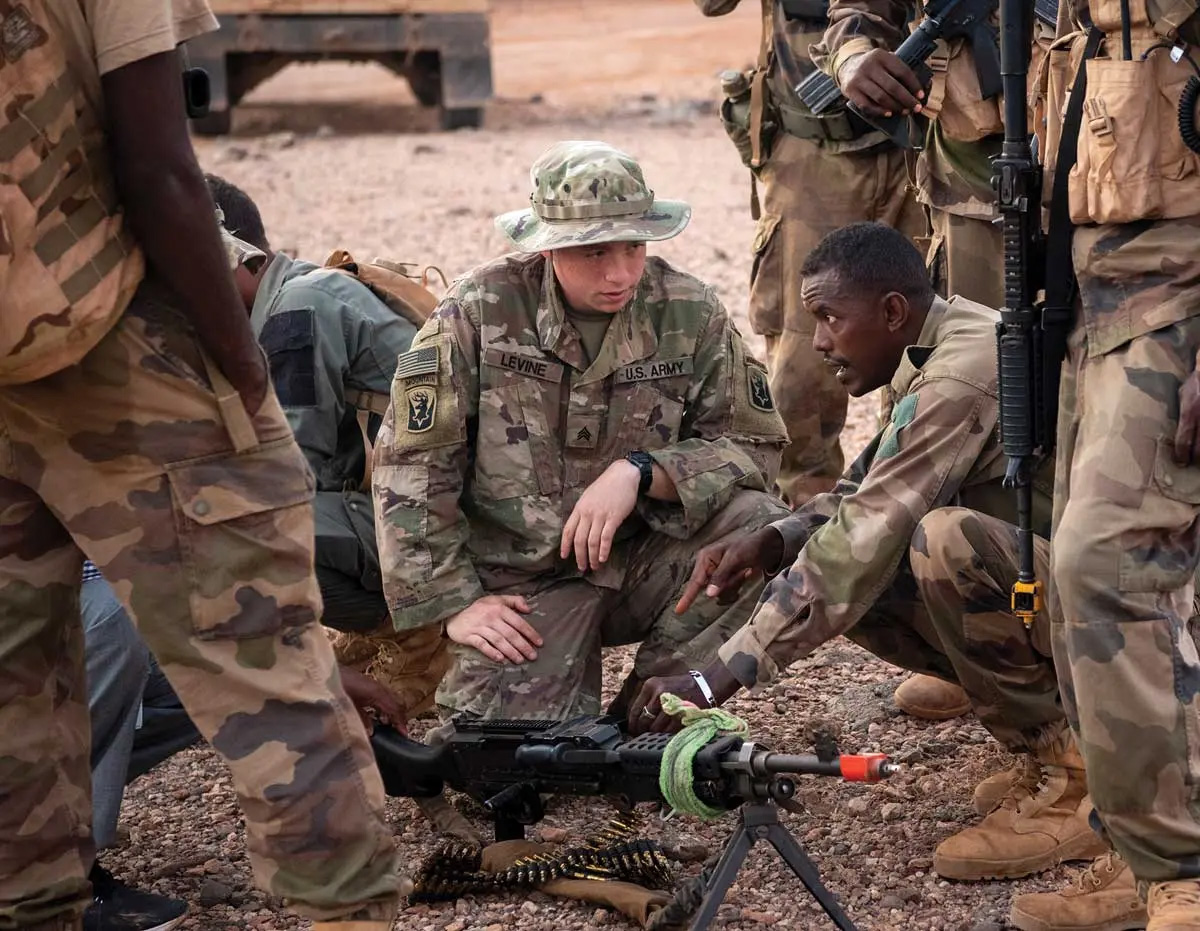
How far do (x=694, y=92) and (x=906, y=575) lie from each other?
13.5 metres

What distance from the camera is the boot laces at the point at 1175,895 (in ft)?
10.1

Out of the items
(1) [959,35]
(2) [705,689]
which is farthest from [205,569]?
(1) [959,35]

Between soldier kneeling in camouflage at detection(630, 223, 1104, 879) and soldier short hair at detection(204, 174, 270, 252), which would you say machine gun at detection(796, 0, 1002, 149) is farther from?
soldier short hair at detection(204, 174, 270, 252)

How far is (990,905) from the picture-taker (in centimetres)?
368

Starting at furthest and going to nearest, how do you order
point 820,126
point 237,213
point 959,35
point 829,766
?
point 820,126 → point 959,35 → point 237,213 → point 829,766

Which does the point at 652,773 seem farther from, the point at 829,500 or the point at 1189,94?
the point at 1189,94

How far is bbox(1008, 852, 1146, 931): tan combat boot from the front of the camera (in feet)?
11.4

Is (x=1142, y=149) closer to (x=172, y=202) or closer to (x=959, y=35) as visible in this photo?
(x=172, y=202)

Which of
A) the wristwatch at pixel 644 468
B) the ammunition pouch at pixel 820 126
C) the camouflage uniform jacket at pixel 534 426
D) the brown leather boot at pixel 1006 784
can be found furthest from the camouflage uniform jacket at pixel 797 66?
the brown leather boot at pixel 1006 784

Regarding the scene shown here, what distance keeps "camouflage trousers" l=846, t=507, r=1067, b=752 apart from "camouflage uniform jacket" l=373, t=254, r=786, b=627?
0.66 meters

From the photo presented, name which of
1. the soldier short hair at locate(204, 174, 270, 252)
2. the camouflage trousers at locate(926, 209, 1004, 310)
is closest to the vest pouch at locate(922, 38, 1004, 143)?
the camouflage trousers at locate(926, 209, 1004, 310)

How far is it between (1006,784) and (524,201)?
8099mm

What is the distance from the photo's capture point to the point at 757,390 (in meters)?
4.51

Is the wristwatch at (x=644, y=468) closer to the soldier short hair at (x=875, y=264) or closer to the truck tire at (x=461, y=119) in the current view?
the soldier short hair at (x=875, y=264)
